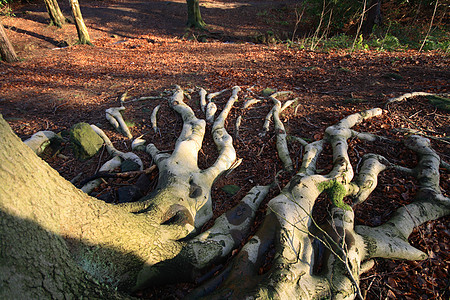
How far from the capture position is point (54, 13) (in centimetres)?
1379

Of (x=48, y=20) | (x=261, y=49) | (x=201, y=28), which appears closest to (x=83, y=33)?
(x=48, y=20)

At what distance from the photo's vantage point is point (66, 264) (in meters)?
1.60

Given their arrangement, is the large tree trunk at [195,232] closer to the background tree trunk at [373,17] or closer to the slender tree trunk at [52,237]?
the slender tree trunk at [52,237]

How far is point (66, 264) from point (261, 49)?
1052cm

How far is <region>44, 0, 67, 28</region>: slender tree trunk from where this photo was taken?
13648 millimetres

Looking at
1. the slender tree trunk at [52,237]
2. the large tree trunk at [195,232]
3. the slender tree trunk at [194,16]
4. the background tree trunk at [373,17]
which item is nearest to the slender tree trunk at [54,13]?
the slender tree trunk at [194,16]

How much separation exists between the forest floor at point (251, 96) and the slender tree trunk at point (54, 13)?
133 cm

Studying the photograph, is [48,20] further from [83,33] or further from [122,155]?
[122,155]

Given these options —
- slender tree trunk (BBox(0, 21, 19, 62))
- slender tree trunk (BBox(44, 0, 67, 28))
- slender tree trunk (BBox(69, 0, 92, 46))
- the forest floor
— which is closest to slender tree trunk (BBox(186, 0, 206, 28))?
the forest floor

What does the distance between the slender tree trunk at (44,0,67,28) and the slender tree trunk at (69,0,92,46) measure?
332 centimetres

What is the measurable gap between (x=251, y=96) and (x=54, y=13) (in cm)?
1465

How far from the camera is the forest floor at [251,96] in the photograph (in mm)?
2893

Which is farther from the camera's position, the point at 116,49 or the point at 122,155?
the point at 116,49

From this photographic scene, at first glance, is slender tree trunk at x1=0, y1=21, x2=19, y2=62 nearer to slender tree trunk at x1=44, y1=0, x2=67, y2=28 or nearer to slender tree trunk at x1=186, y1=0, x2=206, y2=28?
slender tree trunk at x1=44, y1=0, x2=67, y2=28
